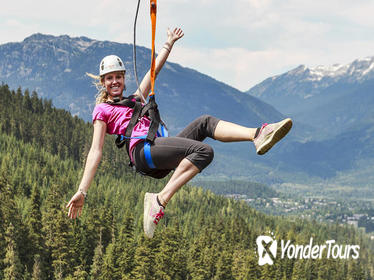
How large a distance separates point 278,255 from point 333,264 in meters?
30.4

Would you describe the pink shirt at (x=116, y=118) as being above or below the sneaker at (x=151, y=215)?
above

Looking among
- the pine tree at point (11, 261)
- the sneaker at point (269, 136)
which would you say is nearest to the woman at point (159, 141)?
the sneaker at point (269, 136)

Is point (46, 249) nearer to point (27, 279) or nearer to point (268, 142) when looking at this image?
point (27, 279)

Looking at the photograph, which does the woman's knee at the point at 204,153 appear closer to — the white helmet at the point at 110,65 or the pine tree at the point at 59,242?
the white helmet at the point at 110,65

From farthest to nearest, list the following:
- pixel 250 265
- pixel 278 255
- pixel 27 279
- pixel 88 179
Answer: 1. pixel 278 255
2. pixel 250 265
3. pixel 27 279
4. pixel 88 179

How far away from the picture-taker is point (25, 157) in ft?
641

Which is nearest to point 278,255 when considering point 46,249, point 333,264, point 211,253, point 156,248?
point 333,264

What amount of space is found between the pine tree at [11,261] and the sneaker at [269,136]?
7419 centimetres

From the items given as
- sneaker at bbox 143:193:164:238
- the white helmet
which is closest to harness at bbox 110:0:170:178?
the white helmet

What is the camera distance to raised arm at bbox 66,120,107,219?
32.8ft

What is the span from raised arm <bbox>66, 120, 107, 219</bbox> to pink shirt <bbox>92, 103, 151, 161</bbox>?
16 cm

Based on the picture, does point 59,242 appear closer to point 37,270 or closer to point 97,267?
point 37,270

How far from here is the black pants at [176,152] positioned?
9.73 m

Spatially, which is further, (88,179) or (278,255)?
(278,255)
